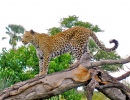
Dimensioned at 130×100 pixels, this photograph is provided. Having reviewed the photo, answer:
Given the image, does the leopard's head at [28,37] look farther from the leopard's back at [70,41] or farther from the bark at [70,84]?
the bark at [70,84]

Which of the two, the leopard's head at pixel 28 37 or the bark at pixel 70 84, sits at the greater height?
the leopard's head at pixel 28 37

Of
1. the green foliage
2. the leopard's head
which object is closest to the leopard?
the leopard's head

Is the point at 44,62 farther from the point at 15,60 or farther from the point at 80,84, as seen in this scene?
the point at 15,60

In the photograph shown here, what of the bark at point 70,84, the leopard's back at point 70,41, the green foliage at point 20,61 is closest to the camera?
the bark at point 70,84

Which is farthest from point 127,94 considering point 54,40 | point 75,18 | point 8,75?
point 75,18

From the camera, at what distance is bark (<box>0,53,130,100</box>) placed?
17.2 feet

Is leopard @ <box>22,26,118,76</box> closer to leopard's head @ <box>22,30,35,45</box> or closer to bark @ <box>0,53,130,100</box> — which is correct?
leopard's head @ <box>22,30,35,45</box>

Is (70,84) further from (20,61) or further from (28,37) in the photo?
(20,61)

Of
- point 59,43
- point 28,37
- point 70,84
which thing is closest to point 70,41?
point 59,43

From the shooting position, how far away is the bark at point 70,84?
17.2 ft

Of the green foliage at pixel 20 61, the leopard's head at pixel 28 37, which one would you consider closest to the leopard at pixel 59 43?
the leopard's head at pixel 28 37

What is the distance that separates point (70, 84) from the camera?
17.3 feet

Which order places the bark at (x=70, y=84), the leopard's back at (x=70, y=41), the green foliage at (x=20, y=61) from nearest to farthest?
the bark at (x=70, y=84), the leopard's back at (x=70, y=41), the green foliage at (x=20, y=61)

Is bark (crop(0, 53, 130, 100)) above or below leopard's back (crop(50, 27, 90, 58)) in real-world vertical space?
below
